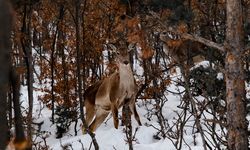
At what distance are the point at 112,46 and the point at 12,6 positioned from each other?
8374 millimetres

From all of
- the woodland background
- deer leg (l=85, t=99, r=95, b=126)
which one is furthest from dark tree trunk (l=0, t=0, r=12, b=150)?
deer leg (l=85, t=99, r=95, b=126)

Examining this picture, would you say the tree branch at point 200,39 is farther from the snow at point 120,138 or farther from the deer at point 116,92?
the snow at point 120,138

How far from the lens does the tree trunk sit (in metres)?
5.10

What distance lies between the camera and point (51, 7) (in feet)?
70.5

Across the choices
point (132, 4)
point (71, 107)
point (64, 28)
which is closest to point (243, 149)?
point (132, 4)

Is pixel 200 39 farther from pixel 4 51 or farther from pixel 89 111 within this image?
pixel 89 111

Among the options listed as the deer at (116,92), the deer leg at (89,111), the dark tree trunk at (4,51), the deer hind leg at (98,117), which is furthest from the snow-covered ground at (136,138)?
the dark tree trunk at (4,51)

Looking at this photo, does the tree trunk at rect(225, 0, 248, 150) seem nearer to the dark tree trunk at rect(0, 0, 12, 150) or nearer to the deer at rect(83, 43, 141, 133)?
the deer at rect(83, 43, 141, 133)

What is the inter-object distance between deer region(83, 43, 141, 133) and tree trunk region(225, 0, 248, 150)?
3634mm

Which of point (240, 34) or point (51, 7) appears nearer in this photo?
point (240, 34)

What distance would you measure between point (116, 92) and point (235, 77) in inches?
178

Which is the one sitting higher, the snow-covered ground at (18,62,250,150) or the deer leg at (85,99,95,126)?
the deer leg at (85,99,95,126)

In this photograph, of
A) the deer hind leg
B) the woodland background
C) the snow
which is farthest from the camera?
the snow

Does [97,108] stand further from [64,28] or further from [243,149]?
[64,28]
